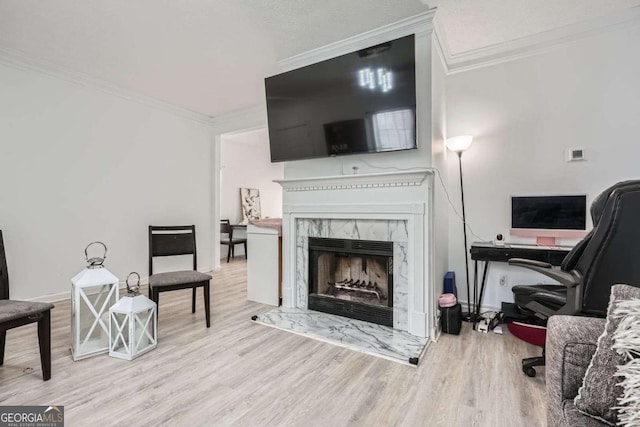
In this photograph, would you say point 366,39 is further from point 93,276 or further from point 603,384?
point 93,276

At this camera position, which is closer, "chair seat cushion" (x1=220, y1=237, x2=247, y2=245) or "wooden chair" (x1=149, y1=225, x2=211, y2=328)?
"wooden chair" (x1=149, y1=225, x2=211, y2=328)

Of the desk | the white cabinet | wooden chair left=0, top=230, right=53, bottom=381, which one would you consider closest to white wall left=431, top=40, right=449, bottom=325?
the desk

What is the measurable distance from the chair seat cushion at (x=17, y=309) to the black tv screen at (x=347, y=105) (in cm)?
214

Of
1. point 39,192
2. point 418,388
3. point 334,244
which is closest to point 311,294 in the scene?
point 334,244

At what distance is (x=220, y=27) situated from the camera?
2.57 meters

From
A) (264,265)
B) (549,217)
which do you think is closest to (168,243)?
(264,265)

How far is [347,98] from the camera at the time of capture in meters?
2.59

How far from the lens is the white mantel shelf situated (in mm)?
2339

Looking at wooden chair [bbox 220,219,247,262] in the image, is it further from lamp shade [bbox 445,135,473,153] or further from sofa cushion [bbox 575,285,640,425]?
sofa cushion [bbox 575,285,640,425]

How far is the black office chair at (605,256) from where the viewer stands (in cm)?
130

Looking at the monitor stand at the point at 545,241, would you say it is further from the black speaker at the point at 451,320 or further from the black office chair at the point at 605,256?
the black office chair at the point at 605,256

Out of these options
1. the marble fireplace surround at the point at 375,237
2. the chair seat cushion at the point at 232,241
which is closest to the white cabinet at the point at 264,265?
the marble fireplace surround at the point at 375,237

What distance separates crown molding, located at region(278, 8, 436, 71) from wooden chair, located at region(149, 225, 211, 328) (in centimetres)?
225

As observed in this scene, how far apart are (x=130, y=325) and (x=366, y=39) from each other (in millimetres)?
2943
